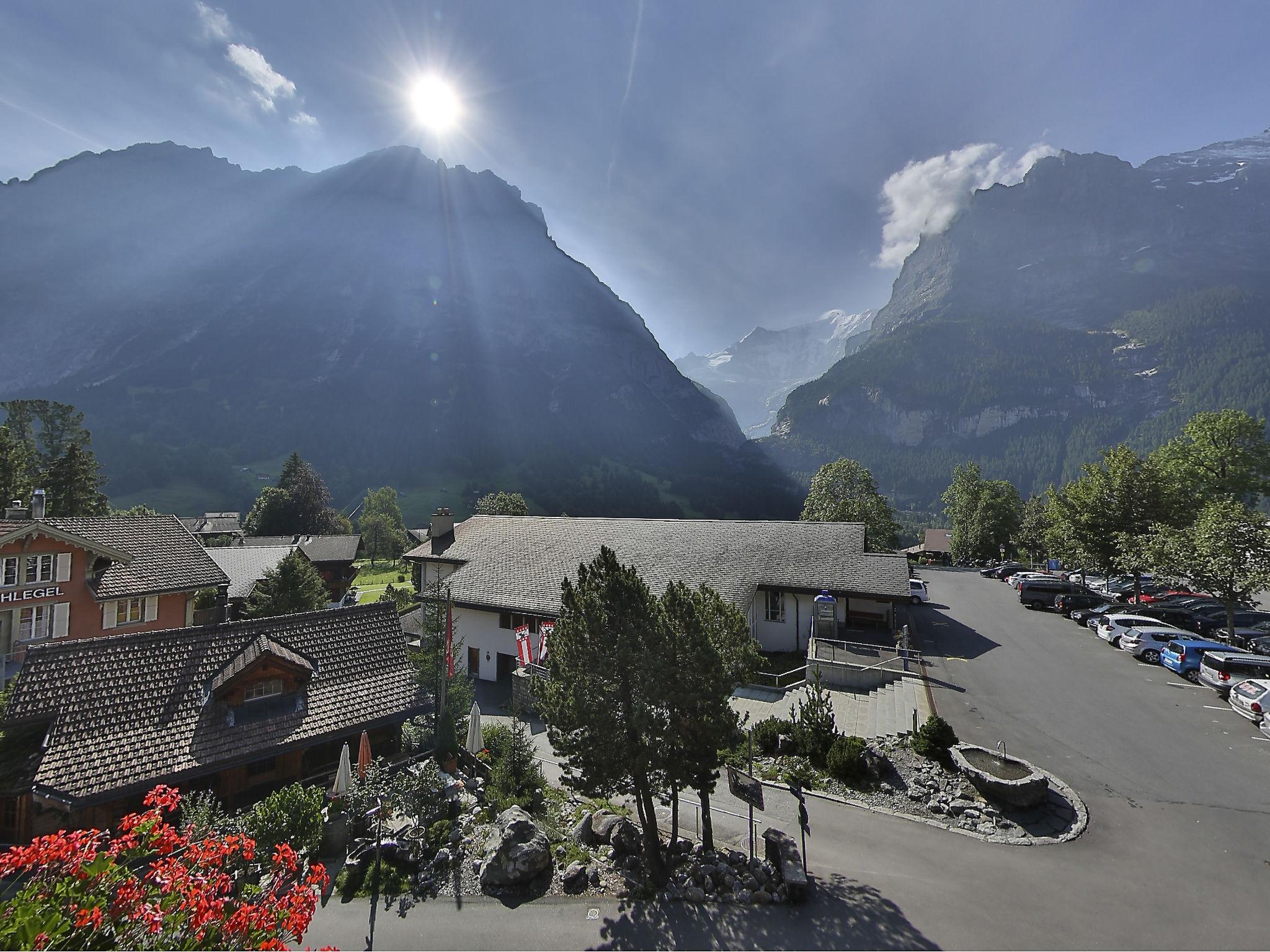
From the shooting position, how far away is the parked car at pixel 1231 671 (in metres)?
20.9

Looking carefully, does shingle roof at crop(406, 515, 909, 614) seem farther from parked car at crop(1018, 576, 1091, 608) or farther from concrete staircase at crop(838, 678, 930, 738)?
parked car at crop(1018, 576, 1091, 608)

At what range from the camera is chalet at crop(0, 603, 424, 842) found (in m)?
13.1

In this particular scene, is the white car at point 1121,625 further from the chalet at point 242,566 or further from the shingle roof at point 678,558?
the chalet at point 242,566

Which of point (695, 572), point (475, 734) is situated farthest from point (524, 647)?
point (695, 572)

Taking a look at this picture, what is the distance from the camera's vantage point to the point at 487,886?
11.7 meters

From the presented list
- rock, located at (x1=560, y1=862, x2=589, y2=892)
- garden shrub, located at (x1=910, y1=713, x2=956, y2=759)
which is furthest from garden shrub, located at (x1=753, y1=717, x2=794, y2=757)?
rock, located at (x1=560, y1=862, x2=589, y2=892)

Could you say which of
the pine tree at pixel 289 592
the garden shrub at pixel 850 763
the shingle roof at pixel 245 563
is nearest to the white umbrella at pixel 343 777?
the garden shrub at pixel 850 763

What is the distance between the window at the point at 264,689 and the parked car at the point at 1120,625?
4018cm

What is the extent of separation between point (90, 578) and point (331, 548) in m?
39.5

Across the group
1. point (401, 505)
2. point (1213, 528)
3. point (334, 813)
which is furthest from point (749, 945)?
point (401, 505)

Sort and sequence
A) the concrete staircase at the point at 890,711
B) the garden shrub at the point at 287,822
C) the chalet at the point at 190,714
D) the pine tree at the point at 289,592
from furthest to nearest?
the pine tree at the point at 289,592
the concrete staircase at the point at 890,711
the chalet at the point at 190,714
the garden shrub at the point at 287,822

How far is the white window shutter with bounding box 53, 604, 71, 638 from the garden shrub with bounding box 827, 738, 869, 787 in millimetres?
37731

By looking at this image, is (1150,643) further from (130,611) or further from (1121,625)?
(130,611)

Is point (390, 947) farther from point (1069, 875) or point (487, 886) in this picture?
point (1069, 875)
